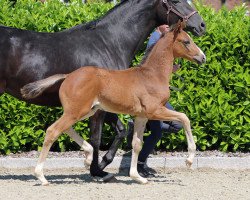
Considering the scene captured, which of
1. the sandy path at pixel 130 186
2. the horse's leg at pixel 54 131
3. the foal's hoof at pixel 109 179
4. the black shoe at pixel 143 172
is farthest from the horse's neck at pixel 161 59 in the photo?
the black shoe at pixel 143 172

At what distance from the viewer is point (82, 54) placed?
9594 millimetres

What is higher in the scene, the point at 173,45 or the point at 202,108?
the point at 173,45

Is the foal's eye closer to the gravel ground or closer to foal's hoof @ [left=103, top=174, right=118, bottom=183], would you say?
foal's hoof @ [left=103, top=174, right=118, bottom=183]

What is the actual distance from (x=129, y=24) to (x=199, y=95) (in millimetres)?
1882

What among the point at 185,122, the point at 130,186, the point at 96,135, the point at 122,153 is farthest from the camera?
the point at 122,153

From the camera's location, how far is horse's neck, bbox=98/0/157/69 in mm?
9781

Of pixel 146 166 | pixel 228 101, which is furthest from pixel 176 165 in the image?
pixel 228 101

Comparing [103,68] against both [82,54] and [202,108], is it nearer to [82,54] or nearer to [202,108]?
[82,54]

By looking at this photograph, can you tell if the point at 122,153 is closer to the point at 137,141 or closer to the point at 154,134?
the point at 154,134

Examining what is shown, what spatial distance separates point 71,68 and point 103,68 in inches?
15.1

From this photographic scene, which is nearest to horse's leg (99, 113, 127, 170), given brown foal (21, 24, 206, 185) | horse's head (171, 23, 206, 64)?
brown foal (21, 24, 206, 185)

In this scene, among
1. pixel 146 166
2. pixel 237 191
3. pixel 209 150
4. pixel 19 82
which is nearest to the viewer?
pixel 237 191

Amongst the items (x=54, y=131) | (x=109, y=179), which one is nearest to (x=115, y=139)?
(x=109, y=179)

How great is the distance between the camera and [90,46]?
9648mm
